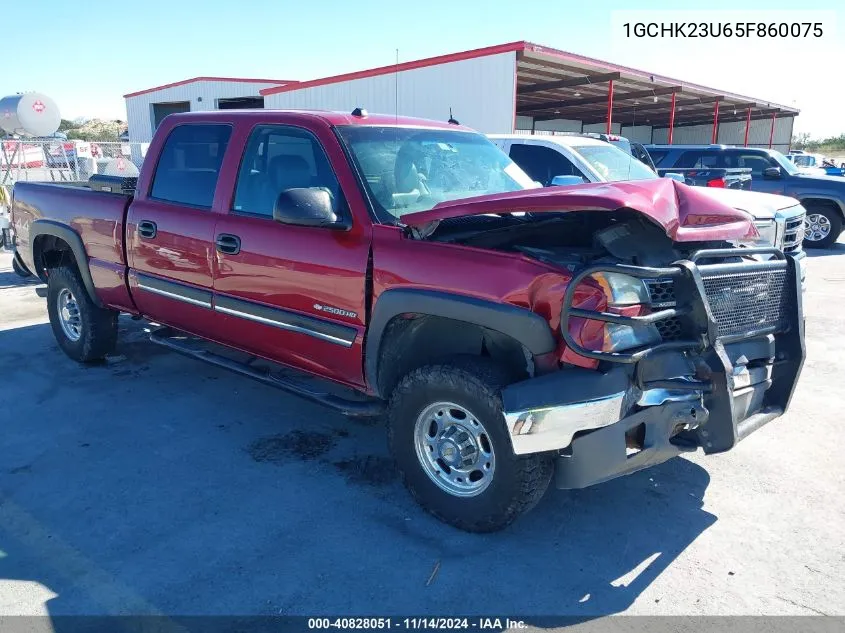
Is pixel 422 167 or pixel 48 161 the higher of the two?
pixel 48 161

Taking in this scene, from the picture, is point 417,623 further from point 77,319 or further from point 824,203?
point 824,203

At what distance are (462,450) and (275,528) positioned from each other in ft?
3.24

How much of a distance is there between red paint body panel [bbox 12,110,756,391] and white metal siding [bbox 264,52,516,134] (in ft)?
30.7

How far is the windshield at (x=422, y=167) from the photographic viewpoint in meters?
3.62

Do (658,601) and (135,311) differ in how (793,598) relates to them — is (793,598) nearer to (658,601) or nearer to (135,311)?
(658,601)

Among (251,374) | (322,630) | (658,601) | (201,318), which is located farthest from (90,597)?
(658,601)

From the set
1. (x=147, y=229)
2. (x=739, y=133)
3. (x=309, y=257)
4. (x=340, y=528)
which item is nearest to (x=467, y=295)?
(x=309, y=257)

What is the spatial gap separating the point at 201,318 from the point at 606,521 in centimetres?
281

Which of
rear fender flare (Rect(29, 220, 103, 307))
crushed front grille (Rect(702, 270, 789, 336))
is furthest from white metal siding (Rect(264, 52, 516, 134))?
crushed front grille (Rect(702, 270, 789, 336))

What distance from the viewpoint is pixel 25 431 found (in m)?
4.31

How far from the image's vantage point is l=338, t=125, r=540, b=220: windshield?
11.9 ft

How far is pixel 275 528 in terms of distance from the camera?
3225mm

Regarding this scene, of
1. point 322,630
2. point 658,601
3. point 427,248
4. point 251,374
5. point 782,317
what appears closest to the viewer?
point 322,630

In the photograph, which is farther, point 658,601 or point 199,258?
point 199,258
